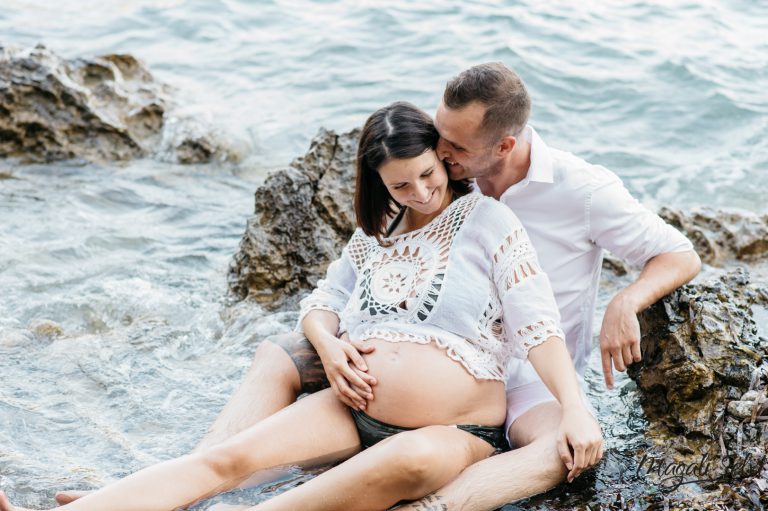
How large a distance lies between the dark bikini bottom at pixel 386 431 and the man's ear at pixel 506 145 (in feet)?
4.05

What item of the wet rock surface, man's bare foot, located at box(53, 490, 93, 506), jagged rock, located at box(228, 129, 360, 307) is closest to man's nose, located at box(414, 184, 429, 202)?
the wet rock surface

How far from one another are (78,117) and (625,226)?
20.3ft

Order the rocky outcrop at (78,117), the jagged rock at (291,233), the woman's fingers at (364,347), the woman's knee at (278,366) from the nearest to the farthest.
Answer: the woman's fingers at (364,347)
the woman's knee at (278,366)
the jagged rock at (291,233)
the rocky outcrop at (78,117)

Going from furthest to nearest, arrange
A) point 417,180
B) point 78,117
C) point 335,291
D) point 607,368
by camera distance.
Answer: point 78,117 → point 335,291 → point 607,368 → point 417,180

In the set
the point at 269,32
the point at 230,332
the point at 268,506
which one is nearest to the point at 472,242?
the point at 268,506

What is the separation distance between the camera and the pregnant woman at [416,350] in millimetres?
3582

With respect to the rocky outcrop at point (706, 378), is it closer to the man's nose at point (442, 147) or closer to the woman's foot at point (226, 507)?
the man's nose at point (442, 147)

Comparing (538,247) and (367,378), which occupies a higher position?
(538,247)

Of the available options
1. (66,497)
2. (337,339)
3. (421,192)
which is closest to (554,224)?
(421,192)

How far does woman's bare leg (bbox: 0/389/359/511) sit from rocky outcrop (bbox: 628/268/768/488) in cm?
146

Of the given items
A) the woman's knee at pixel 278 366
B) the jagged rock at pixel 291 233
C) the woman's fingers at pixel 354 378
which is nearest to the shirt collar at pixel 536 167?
the woman's fingers at pixel 354 378

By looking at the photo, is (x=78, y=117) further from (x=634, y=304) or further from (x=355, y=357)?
(x=634, y=304)

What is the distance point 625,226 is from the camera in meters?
4.30

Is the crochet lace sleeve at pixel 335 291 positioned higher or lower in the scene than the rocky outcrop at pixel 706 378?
higher
